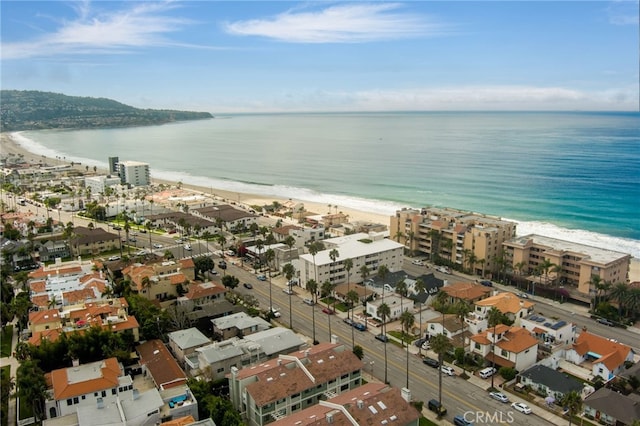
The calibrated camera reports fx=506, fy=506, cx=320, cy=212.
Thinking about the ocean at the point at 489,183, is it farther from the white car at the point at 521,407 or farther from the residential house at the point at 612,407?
the white car at the point at 521,407

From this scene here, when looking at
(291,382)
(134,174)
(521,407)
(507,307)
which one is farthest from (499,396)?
(134,174)

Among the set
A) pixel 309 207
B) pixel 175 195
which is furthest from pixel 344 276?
pixel 175 195

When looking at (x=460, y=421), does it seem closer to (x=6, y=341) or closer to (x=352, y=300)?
(x=352, y=300)

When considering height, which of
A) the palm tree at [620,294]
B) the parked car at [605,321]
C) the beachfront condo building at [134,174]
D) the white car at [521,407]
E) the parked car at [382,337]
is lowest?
the parked car at [605,321]

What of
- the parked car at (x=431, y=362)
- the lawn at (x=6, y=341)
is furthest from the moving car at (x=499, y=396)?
the lawn at (x=6, y=341)

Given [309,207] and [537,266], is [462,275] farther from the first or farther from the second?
[309,207]
